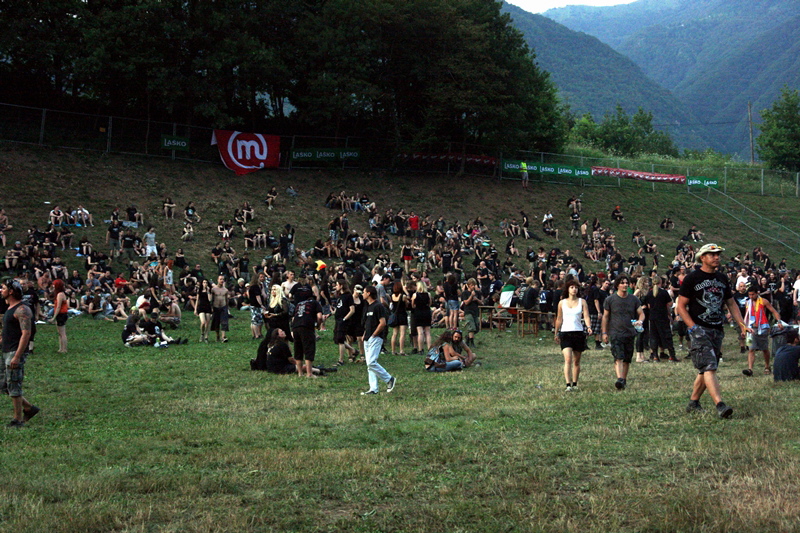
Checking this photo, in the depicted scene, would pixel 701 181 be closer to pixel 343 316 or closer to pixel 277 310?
pixel 343 316

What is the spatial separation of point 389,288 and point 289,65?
29664 millimetres

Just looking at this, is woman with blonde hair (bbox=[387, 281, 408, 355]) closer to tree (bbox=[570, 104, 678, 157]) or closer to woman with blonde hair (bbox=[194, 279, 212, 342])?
woman with blonde hair (bbox=[194, 279, 212, 342])

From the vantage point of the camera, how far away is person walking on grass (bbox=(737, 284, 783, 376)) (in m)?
13.3

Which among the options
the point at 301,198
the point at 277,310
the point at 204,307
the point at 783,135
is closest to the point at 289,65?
the point at 301,198

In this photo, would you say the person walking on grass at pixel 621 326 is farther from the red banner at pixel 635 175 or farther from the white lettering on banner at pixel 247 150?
the red banner at pixel 635 175

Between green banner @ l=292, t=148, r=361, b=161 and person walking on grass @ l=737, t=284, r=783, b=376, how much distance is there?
103 feet

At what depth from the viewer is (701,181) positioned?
53.1 metres

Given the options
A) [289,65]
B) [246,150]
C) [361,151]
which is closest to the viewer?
[246,150]

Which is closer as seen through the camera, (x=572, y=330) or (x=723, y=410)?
(x=723, y=410)

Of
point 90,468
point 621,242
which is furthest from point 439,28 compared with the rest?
point 90,468

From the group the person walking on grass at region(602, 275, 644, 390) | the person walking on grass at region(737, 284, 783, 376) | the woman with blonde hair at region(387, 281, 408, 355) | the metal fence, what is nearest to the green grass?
the person walking on grass at region(602, 275, 644, 390)

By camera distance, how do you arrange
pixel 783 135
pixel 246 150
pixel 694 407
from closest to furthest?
pixel 694 407, pixel 246 150, pixel 783 135

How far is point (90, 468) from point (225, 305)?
1190cm

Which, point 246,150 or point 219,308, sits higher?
point 246,150
